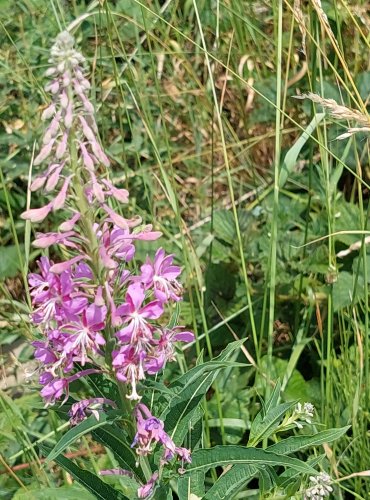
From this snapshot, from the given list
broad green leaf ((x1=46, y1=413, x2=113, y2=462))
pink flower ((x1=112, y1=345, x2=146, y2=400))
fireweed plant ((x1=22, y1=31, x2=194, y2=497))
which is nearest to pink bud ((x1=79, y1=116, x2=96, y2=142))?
fireweed plant ((x1=22, y1=31, x2=194, y2=497))

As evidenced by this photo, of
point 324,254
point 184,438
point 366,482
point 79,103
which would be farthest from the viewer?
point 324,254

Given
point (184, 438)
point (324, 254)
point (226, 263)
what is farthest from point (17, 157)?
point (184, 438)

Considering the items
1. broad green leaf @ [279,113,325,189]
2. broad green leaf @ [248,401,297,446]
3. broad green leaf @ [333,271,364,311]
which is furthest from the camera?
Answer: broad green leaf @ [333,271,364,311]

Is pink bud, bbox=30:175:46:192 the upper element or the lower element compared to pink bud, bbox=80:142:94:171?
lower

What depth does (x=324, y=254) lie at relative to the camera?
6.60 feet

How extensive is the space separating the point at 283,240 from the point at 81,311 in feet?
3.99

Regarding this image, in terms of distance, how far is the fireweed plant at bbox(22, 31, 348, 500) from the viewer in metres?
0.95

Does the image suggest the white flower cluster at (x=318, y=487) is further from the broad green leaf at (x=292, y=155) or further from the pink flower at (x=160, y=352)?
the broad green leaf at (x=292, y=155)

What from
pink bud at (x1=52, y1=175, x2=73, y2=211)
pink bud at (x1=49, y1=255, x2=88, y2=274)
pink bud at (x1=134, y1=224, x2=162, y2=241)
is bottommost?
pink bud at (x1=134, y1=224, x2=162, y2=241)

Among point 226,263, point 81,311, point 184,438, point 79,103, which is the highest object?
point 79,103

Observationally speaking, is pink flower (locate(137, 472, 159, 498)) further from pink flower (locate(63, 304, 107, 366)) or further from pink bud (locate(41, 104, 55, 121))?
pink bud (locate(41, 104, 55, 121))

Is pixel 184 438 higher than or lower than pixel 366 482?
higher

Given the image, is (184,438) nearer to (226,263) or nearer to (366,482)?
(366,482)

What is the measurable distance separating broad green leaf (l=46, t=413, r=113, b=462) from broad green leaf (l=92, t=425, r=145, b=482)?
0.30 feet
